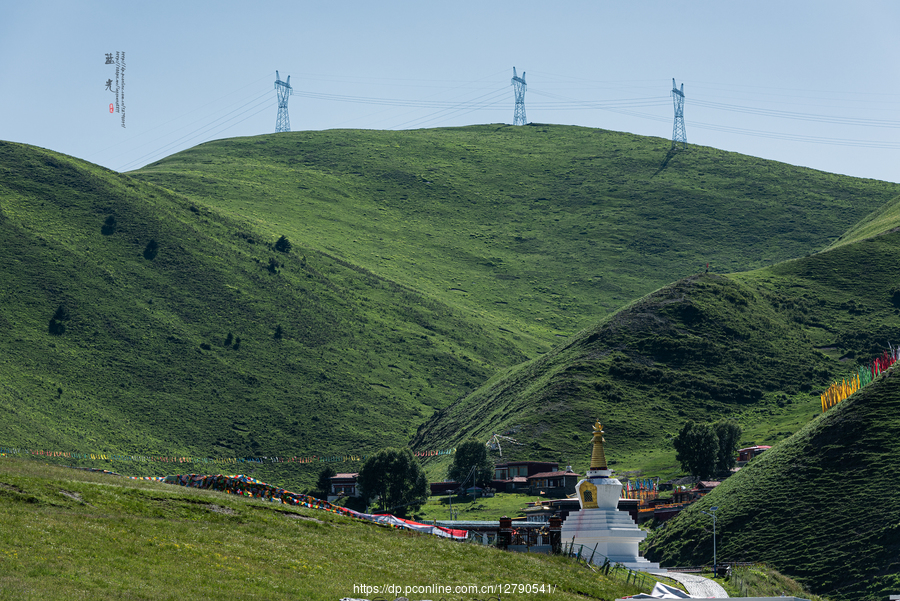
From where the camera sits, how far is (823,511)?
75.1m

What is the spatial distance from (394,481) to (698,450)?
33725mm

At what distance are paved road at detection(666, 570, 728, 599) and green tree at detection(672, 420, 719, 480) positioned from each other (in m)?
60.0

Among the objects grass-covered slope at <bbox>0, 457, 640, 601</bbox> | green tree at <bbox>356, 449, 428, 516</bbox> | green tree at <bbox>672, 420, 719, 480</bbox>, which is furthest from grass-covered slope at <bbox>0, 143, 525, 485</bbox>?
grass-covered slope at <bbox>0, 457, 640, 601</bbox>

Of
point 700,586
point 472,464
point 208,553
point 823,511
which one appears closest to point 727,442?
point 472,464

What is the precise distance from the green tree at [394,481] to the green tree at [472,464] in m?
6.00

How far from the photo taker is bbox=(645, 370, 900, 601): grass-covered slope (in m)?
66.8

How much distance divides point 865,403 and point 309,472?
8549cm

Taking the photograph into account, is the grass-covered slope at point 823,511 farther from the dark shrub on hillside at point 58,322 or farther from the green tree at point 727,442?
the dark shrub on hillside at point 58,322

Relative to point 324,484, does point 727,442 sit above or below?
above

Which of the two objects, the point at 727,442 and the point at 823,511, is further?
the point at 727,442

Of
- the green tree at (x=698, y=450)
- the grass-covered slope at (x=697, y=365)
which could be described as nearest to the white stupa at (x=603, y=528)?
the green tree at (x=698, y=450)

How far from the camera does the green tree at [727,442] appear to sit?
385ft

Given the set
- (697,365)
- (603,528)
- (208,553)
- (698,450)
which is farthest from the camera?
(697,365)

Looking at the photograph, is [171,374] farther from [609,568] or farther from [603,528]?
[609,568]
